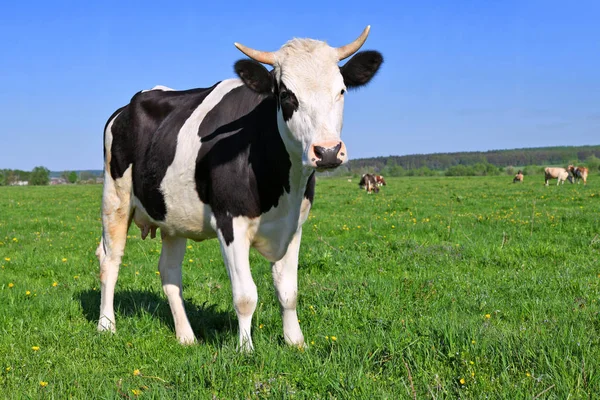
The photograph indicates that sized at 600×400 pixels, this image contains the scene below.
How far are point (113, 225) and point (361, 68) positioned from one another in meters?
3.33

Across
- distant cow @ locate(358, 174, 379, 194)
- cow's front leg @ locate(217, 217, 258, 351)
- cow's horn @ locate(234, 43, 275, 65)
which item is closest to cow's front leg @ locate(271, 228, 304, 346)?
cow's front leg @ locate(217, 217, 258, 351)

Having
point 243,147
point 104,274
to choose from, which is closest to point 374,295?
point 243,147

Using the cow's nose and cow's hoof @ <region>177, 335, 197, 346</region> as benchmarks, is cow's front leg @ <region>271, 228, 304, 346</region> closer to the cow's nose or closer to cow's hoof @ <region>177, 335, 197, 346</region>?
cow's hoof @ <region>177, 335, 197, 346</region>

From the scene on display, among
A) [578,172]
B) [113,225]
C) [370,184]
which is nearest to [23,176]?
[370,184]

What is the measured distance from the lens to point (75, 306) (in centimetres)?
624

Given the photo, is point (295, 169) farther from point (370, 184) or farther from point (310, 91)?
point (370, 184)

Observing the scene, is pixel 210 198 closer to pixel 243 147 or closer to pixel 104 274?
pixel 243 147

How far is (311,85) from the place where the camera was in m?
4.04

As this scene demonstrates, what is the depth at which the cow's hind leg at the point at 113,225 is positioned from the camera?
19.8 feet

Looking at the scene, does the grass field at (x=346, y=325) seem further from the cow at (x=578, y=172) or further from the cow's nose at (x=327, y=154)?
the cow at (x=578, y=172)

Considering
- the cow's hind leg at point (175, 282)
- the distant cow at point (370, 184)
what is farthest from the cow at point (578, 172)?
the cow's hind leg at point (175, 282)

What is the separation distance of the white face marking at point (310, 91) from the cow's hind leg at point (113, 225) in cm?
253

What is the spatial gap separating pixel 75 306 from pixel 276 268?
104 inches

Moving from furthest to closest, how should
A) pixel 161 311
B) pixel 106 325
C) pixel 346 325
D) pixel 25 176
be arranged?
1. pixel 25 176
2. pixel 161 311
3. pixel 106 325
4. pixel 346 325
